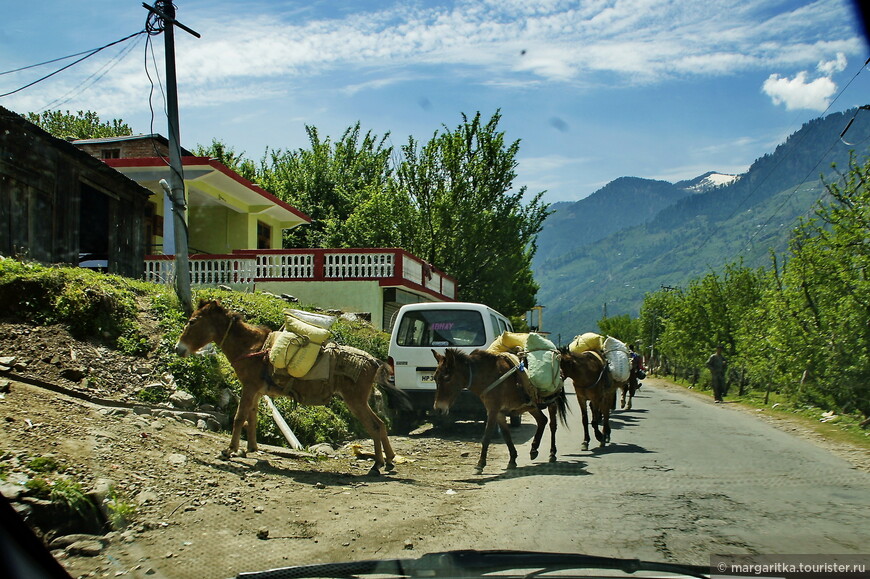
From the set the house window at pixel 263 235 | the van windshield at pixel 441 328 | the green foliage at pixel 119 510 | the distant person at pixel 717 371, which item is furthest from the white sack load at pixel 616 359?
the house window at pixel 263 235

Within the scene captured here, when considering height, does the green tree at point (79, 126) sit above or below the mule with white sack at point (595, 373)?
above

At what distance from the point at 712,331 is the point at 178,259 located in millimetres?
30554

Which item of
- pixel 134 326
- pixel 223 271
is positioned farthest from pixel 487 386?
pixel 223 271

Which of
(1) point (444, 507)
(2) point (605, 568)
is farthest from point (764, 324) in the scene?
(2) point (605, 568)

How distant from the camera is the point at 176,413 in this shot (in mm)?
9609

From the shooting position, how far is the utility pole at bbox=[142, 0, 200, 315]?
1353 centimetres

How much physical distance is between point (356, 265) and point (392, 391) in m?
11.7

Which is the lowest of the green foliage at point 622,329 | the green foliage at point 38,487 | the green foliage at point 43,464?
the green foliage at point 622,329

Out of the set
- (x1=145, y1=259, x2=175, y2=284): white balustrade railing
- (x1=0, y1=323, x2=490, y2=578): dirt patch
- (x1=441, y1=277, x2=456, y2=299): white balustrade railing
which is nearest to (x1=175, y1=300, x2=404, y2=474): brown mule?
(x1=0, y1=323, x2=490, y2=578): dirt patch

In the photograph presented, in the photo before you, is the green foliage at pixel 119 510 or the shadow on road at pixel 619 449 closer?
the green foliage at pixel 119 510

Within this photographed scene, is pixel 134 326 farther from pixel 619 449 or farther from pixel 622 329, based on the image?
pixel 622 329

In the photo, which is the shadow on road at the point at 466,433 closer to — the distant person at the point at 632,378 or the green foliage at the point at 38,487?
the distant person at the point at 632,378

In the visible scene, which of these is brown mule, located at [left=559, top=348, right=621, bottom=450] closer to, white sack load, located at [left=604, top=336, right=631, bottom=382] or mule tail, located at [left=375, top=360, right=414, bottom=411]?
white sack load, located at [left=604, top=336, right=631, bottom=382]

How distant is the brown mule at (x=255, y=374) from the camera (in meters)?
9.36
